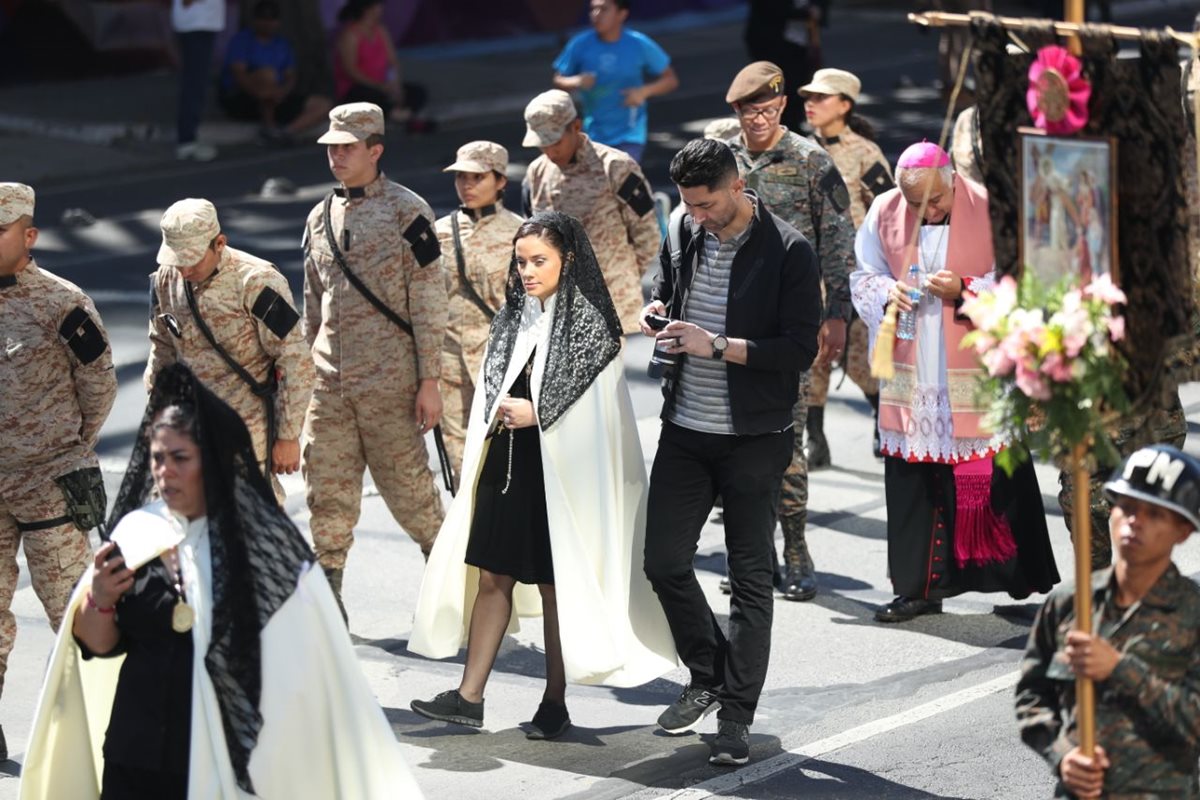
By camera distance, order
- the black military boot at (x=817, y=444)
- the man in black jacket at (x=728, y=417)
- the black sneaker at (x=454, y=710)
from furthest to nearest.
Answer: the black military boot at (x=817, y=444) < the black sneaker at (x=454, y=710) < the man in black jacket at (x=728, y=417)

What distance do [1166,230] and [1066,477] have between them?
143 inches

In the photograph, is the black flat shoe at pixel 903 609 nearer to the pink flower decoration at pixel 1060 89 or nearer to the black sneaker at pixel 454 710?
the black sneaker at pixel 454 710

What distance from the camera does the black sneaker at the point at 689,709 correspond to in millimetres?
7941

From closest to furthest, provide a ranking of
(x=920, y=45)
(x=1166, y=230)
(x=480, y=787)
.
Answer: (x=1166, y=230), (x=480, y=787), (x=920, y=45)

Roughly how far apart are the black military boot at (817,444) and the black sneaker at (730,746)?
12.7 ft

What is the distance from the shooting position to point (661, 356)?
7.99m

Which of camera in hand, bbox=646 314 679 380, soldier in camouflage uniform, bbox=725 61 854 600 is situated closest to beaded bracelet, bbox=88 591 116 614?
camera in hand, bbox=646 314 679 380

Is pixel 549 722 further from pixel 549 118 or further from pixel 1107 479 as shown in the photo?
pixel 549 118

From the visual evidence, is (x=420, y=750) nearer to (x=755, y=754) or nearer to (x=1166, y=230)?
(x=755, y=754)

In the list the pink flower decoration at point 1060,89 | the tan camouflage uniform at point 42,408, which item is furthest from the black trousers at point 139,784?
the pink flower decoration at point 1060,89

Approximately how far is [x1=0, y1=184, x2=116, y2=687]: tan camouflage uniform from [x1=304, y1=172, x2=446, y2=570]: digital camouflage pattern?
125 centimetres

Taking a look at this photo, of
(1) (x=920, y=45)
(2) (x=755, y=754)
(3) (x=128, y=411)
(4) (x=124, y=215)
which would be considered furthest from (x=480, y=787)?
(1) (x=920, y=45)

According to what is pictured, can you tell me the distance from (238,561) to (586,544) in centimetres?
241

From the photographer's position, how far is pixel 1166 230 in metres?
5.67
